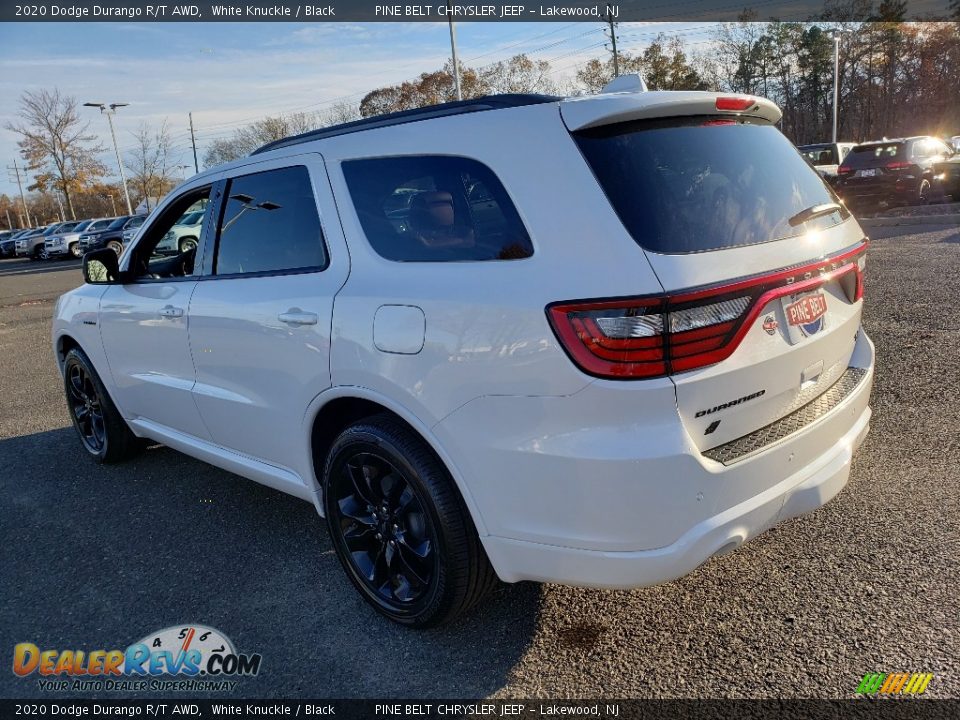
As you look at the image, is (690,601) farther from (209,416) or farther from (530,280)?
(209,416)

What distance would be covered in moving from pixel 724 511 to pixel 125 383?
11.4 feet

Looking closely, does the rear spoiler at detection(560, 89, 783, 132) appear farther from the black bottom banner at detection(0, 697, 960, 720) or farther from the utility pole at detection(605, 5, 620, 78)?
the utility pole at detection(605, 5, 620, 78)

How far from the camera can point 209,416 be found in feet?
11.5

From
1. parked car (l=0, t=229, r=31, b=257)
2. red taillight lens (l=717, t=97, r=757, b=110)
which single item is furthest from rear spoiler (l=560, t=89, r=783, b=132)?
parked car (l=0, t=229, r=31, b=257)

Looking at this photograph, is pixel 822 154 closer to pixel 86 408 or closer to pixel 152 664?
pixel 86 408

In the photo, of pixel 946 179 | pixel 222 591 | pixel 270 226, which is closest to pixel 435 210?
pixel 270 226

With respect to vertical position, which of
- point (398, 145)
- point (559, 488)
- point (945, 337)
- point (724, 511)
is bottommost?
point (945, 337)

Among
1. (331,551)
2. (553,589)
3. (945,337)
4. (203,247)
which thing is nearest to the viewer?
(553,589)

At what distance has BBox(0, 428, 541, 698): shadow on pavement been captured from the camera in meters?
2.53

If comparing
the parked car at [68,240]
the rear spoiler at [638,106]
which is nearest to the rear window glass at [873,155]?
the rear spoiler at [638,106]

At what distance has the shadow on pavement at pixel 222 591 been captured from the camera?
253 centimetres

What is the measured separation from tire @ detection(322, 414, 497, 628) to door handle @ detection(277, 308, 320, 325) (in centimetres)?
44

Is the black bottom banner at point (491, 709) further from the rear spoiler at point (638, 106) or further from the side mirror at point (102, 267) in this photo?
the side mirror at point (102, 267)

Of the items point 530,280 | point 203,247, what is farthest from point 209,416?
point 530,280
